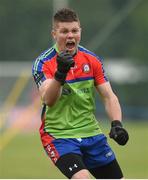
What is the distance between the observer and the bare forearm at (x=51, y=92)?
647 cm

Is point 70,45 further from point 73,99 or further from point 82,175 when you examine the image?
point 82,175

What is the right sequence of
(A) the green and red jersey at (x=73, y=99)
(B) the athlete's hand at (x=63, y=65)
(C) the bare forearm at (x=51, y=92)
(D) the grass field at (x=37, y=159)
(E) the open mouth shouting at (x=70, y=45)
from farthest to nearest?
(D) the grass field at (x=37, y=159), (A) the green and red jersey at (x=73, y=99), (E) the open mouth shouting at (x=70, y=45), (C) the bare forearm at (x=51, y=92), (B) the athlete's hand at (x=63, y=65)

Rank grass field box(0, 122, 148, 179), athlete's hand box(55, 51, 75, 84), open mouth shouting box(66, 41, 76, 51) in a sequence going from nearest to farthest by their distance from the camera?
1. athlete's hand box(55, 51, 75, 84)
2. open mouth shouting box(66, 41, 76, 51)
3. grass field box(0, 122, 148, 179)

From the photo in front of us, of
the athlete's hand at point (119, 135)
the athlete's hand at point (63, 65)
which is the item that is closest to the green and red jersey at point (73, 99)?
the athlete's hand at point (119, 135)

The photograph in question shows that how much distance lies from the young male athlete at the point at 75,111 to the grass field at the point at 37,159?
6.56 meters

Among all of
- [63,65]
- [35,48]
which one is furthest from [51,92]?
[35,48]

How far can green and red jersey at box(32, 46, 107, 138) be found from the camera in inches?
269

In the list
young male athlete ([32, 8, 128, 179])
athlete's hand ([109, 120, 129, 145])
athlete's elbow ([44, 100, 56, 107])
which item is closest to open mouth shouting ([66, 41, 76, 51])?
young male athlete ([32, 8, 128, 179])

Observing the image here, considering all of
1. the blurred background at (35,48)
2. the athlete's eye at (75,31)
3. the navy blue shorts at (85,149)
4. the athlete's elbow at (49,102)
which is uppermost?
the blurred background at (35,48)

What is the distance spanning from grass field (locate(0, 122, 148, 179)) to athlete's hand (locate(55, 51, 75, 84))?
720 cm

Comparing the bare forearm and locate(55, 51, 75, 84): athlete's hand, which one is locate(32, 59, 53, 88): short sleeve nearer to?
the bare forearm

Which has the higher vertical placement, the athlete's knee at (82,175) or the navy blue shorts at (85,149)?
the navy blue shorts at (85,149)

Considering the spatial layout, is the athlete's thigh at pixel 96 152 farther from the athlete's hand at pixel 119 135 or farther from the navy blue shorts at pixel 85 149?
the athlete's hand at pixel 119 135

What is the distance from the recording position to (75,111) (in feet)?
22.5
